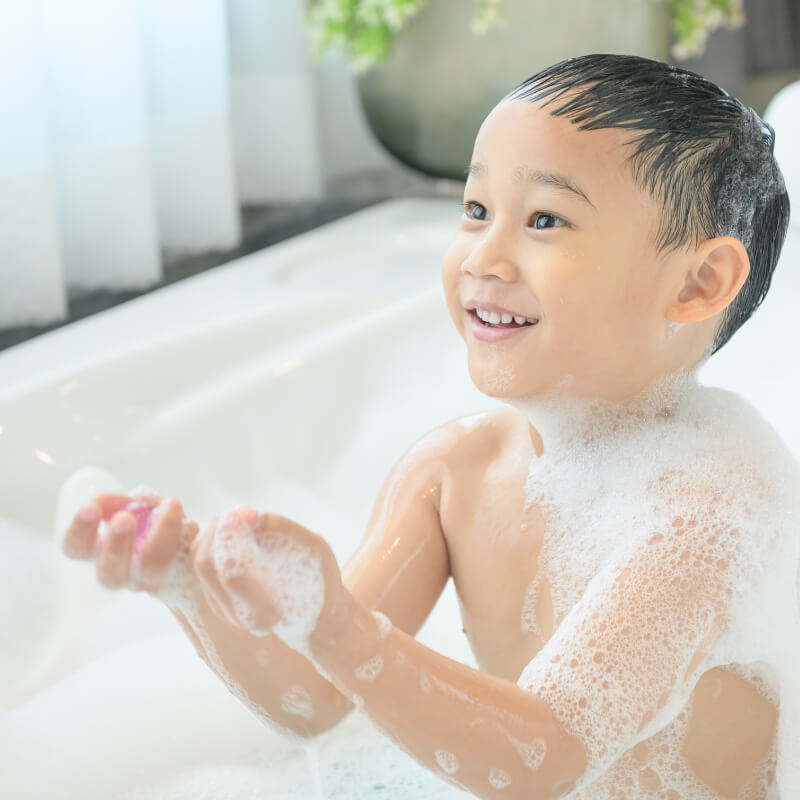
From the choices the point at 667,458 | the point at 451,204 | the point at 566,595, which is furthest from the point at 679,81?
the point at 451,204

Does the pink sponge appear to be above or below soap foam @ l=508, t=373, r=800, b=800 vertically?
above

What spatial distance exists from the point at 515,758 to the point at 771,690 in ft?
0.78

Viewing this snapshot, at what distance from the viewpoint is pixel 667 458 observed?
79 cm

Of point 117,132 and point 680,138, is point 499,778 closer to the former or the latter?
point 680,138

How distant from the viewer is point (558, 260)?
74 centimetres

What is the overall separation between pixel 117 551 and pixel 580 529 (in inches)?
13.6

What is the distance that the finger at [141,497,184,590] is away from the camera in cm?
63

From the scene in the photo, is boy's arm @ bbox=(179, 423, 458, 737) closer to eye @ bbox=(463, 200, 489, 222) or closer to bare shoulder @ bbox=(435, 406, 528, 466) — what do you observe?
bare shoulder @ bbox=(435, 406, 528, 466)

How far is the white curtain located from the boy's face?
0.89m

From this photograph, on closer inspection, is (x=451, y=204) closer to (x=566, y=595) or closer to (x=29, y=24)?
(x=29, y=24)

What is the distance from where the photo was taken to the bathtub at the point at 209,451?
1.10 metres

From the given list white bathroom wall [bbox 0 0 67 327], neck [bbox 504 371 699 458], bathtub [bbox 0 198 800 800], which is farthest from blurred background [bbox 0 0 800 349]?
neck [bbox 504 371 699 458]

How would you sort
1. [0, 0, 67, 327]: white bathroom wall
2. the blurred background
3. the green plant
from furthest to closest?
1. the green plant
2. the blurred background
3. [0, 0, 67, 327]: white bathroom wall

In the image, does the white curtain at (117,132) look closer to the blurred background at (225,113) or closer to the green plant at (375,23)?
the blurred background at (225,113)
